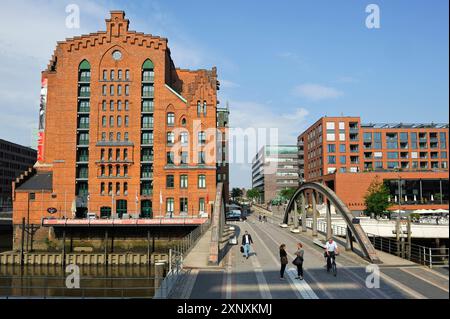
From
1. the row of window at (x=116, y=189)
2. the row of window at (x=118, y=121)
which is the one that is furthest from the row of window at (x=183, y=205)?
the row of window at (x=118, y=121)

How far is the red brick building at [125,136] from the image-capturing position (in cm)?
6128

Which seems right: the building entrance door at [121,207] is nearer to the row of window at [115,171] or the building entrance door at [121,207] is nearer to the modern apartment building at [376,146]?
the row of window at [115,171]

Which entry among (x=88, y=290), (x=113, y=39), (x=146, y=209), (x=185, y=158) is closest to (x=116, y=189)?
(x=146, y=209)

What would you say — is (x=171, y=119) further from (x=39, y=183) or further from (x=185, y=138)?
(x=39, y=183)

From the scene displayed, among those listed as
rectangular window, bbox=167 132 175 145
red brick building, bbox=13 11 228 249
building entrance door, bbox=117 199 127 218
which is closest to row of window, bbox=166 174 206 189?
red brick building, bbox=13 11 228 249

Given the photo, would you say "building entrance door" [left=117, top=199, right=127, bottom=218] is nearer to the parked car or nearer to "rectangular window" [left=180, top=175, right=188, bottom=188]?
"rectangular window" [left=180, top=175, right=188, bottom=188]

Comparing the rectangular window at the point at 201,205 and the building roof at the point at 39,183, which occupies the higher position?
the building roof at the point at 39,183

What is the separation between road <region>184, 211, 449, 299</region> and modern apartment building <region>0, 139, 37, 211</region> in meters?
→ 102

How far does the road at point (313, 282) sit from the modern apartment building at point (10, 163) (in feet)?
333

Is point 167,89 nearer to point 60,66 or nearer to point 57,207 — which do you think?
point 60,66

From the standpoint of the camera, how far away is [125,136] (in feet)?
205

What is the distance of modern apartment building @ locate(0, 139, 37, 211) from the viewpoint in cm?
10906

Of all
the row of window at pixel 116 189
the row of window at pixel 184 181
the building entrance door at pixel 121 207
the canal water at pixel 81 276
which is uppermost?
the row of window at pixel 184 181
